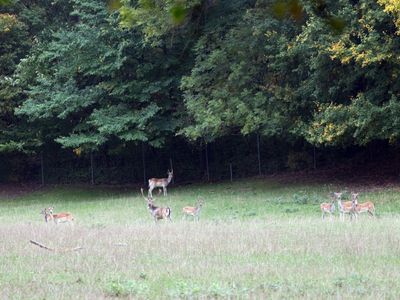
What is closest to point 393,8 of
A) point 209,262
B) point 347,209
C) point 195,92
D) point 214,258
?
point 347,209

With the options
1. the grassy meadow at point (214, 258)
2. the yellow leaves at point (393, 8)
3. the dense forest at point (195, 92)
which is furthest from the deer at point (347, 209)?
the yellow leaves at point (393, 8)

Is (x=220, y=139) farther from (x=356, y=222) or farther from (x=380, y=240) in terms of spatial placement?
(x=380, y=240)

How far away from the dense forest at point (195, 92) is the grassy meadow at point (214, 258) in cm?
462

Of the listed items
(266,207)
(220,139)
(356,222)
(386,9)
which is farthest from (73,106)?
(356,222)

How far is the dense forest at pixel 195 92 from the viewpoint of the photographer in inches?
972

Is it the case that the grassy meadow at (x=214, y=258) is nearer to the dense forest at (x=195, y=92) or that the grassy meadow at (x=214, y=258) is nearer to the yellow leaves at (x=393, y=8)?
the dense forest at (x=195, y=92)

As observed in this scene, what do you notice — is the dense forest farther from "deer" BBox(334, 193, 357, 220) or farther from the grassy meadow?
the grassy meadow

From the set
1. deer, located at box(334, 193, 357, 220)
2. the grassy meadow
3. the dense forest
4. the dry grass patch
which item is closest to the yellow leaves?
the dense forest

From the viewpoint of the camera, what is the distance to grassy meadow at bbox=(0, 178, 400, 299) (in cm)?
980

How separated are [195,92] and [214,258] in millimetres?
18433

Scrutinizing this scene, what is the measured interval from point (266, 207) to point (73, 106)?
37.1ft

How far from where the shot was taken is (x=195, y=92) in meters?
30.7

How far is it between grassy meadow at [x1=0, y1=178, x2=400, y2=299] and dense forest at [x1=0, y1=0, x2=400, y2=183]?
4.62m

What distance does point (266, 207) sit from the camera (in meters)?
24.1
